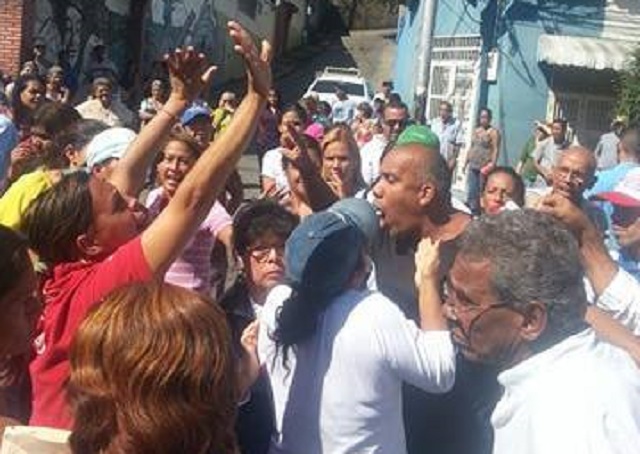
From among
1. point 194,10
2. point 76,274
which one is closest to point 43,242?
point 76,274

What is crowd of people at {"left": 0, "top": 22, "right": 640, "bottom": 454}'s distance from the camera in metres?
2.19

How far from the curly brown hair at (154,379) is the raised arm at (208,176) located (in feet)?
2.32

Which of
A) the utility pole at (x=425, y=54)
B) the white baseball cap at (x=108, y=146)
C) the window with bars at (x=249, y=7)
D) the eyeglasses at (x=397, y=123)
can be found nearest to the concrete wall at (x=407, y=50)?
the utility pole at (x=425, y=54)

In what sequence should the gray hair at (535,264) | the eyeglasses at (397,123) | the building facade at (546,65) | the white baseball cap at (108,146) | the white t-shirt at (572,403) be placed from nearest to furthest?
the white t-shirt at (572,403), the gray hair at (535,264), the white baseball cap at (108,146), the eyeglasses at (397,123), the building facade at (546,65)

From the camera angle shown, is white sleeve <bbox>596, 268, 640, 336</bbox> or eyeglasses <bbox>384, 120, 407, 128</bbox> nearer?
white sleeve <bbox>596, 268, 640, 336</bbox>

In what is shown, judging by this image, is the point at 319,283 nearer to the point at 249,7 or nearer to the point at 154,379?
the point at 154,379

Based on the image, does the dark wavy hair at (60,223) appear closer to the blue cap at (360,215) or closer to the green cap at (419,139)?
the blue cap at (360,215)

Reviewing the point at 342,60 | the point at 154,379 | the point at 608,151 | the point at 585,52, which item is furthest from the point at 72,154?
the point at 342,60

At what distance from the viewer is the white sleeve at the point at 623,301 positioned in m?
3.75

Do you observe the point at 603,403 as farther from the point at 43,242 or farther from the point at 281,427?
the point at 43,242

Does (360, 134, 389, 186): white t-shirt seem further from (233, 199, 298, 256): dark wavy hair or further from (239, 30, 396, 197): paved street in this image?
(239, 30, 396, 197): paved street

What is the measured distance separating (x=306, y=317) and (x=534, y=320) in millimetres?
758

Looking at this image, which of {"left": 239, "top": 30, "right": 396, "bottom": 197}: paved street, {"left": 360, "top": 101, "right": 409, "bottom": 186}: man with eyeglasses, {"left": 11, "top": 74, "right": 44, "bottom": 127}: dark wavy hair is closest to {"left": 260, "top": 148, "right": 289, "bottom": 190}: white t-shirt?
{"left": 360, "top": 101, "right": 409, "bottom": 186}: man with eyeglasses

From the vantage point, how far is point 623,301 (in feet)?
12.4
